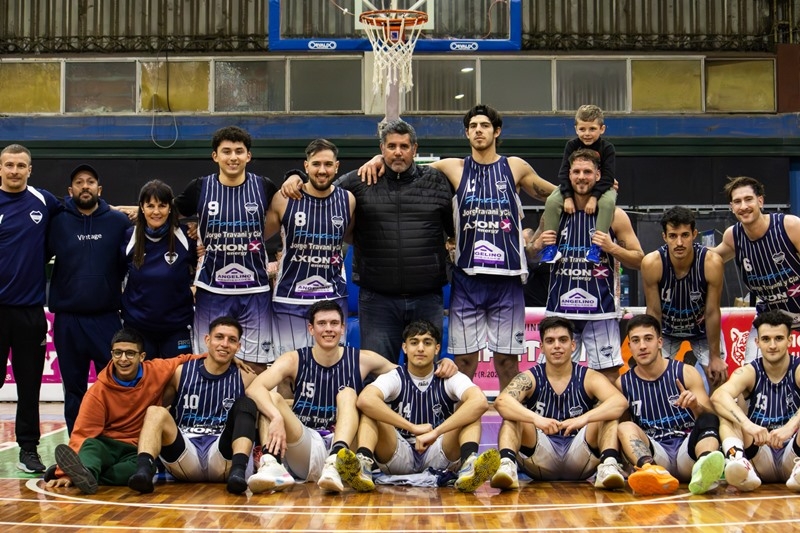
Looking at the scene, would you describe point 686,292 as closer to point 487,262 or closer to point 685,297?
point 685,297

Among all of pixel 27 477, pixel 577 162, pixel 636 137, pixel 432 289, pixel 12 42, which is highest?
pixel 12 42

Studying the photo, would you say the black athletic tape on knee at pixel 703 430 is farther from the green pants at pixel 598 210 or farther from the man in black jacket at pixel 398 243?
the man in black jacket at pixel 398 243

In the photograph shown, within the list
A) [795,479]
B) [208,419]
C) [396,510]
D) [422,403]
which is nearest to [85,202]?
[208,419]

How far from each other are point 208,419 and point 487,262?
1965 millimetres

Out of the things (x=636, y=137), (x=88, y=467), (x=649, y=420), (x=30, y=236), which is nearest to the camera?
(x=88, y=467)

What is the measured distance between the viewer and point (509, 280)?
257 inches

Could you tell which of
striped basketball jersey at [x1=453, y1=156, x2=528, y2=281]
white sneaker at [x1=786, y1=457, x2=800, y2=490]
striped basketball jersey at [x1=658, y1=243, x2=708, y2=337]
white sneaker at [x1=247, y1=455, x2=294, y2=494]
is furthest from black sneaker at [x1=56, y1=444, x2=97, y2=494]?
white sneaker at [x1=786, y1=457, x2=800, y2=490]

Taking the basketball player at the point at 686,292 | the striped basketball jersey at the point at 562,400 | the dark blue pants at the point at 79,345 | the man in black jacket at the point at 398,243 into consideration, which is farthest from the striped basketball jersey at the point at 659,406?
the dark blue pants at the point at 79,345

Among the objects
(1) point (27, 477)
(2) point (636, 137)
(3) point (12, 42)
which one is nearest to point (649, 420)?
(1) point (27, 477)

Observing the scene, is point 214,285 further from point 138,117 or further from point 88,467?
point 138,117

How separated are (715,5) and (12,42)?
11220mm

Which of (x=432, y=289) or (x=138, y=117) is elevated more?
(x=138, y=117)

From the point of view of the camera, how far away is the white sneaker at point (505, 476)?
5.63m

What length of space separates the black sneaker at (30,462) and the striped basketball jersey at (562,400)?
3072 millimetres
